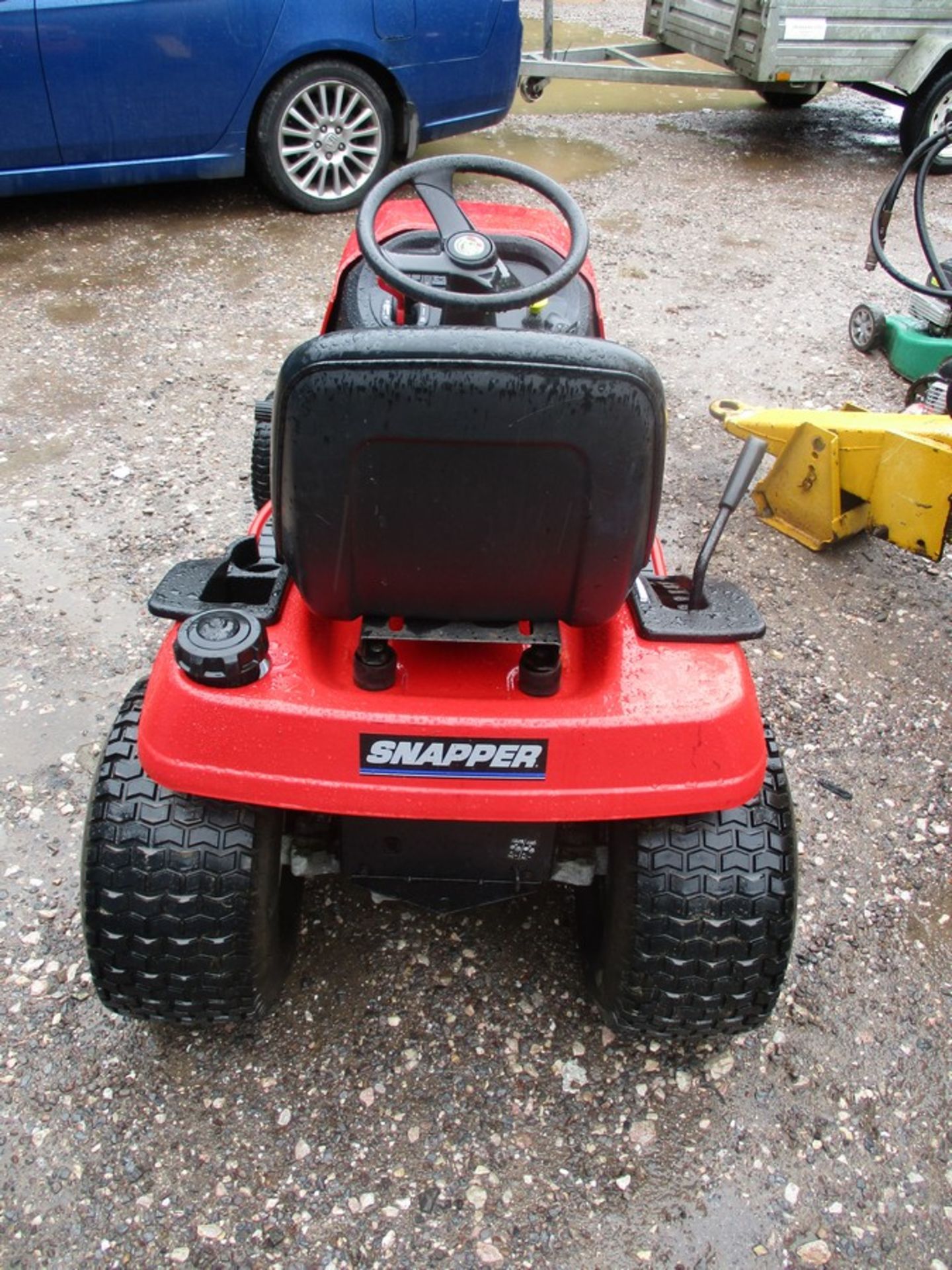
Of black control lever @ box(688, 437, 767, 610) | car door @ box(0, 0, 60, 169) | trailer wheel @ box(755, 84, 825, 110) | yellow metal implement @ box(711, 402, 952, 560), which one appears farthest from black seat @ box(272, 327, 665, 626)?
trailer wheel @ box(755, 84, 825, 110)

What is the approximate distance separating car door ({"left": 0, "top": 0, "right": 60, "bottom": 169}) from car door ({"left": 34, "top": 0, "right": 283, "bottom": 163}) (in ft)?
0.13

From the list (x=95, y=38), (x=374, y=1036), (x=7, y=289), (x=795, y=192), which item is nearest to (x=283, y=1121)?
(x=374, y=1036)

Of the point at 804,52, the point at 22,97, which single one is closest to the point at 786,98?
the point at 804,52

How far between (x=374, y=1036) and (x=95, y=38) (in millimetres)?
4705

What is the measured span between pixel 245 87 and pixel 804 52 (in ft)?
12.0

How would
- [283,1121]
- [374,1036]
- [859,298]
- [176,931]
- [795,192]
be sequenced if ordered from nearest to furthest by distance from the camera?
1. [176,931]
2. [283,1121]
3. [374,1036]
4. [859,298]
5. [795,192]

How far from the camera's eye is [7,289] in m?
4.79

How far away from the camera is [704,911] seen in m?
1.71

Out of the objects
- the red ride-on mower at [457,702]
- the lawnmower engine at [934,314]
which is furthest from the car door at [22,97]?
the lawnmower engine at [934,314]

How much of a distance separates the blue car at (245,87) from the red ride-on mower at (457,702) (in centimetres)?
363

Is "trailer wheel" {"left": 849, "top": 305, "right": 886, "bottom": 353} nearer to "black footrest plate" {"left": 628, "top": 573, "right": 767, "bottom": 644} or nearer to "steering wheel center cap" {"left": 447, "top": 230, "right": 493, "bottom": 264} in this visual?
"steering wheel center cap" {"left": 447, "top": 230, "right": 493, "bottom": 264}

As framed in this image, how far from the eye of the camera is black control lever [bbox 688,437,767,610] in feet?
5.69

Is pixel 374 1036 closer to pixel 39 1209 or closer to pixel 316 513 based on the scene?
pixel 39 1209

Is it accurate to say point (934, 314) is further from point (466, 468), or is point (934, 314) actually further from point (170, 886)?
point (170, 886)
